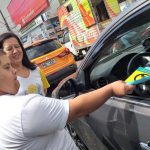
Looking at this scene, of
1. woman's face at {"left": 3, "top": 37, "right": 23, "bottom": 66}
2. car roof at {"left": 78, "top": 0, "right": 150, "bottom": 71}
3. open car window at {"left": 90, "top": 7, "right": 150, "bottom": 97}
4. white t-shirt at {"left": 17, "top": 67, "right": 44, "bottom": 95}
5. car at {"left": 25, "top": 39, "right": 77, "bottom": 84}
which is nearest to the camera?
car roof at {"left": 78, "top": 0, "right": 150, "bottom": 71}

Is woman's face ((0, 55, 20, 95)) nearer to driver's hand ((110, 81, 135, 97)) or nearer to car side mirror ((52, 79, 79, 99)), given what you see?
driver's hand ((110, 81, 135, 97))

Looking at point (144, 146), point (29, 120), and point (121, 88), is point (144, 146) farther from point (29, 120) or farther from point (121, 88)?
point (29, 120)

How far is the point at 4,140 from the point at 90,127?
1.23m

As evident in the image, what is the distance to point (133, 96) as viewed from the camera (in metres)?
2.33

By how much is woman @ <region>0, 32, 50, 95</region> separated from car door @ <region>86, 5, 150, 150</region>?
88cm

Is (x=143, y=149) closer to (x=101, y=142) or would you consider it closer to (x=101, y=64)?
(x=101, y=142)

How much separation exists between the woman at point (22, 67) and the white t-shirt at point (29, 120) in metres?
1.76

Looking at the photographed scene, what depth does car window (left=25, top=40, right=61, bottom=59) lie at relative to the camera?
9562mm

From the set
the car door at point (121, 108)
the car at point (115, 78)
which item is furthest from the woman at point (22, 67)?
the car door at point (121, 108)

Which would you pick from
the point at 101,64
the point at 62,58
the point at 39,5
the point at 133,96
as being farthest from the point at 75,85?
the point at 39,5

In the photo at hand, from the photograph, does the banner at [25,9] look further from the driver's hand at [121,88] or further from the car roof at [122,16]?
the driver's hand at [121,88]

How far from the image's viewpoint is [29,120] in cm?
174

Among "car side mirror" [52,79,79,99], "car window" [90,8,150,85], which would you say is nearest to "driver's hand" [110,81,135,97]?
"car window" [90,8,150,85]

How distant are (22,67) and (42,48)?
18.9 feet
